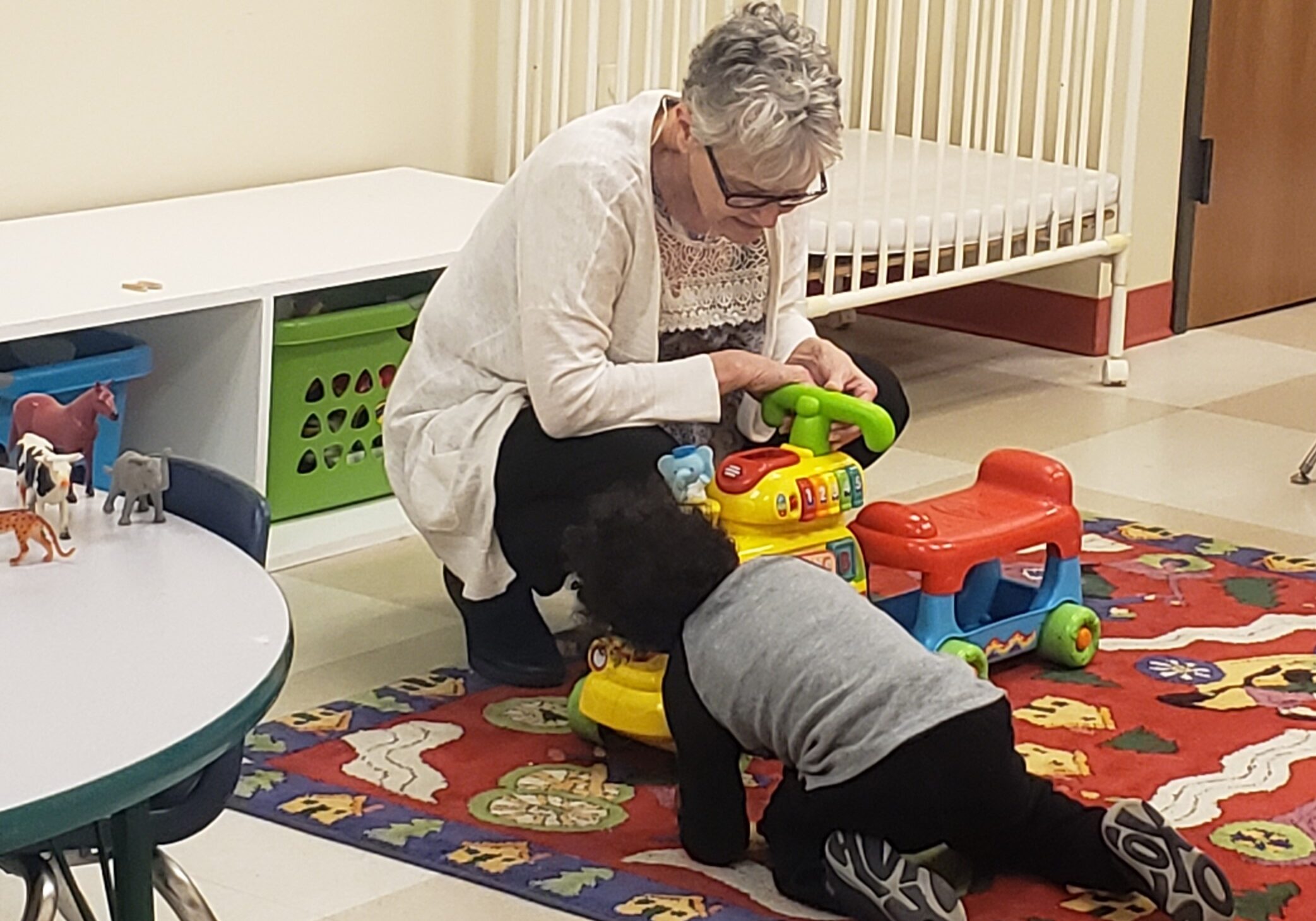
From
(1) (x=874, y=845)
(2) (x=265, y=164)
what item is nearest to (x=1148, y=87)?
(2) (x=265, y=164)

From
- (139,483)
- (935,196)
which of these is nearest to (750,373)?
(139,483)

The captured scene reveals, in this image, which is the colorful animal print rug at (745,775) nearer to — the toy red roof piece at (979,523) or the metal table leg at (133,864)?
the toy red roof piece at (979,523)

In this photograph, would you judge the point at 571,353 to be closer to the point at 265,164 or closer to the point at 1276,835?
the point at 1276,835

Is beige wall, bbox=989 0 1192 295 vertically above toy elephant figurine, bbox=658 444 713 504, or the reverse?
beige wall, bbox=989 0 1192 295

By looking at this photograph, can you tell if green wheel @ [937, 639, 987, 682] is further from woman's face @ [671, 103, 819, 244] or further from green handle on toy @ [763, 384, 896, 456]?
woman's face @ [671, 103, 819, 244]

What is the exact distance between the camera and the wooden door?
434 centimetres

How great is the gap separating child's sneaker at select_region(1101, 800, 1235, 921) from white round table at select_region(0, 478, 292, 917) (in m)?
0.86

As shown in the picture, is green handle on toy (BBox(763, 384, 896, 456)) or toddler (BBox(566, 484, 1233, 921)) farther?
green handle on toy (BBox(763, 384, 896, 456))

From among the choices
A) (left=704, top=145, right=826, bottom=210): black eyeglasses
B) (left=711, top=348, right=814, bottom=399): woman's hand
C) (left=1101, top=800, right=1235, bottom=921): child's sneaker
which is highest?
(left=704, top=145, right=826, bottom=210): black eyeglasses

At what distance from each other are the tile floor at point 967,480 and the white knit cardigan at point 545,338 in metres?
0.26

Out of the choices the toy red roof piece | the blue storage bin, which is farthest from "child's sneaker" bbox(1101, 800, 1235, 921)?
the blue storage bin

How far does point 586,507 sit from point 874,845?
1.96ft

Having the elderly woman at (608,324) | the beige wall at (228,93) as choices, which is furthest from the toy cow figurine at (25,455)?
the beige wall at (228,93)

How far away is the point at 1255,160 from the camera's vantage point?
14.7 ft
